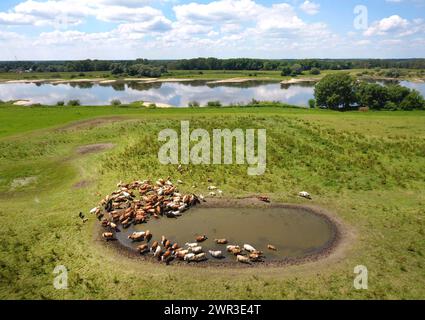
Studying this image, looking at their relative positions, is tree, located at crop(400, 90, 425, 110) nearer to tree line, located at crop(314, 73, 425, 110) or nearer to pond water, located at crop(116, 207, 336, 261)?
tree line, located at crop(314, 73, 425, 110)

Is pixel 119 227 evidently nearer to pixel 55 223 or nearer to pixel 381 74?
pixel 55 223

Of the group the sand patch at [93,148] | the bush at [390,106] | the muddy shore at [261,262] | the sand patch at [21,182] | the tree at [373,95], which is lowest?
the muddy shore at [261,262]

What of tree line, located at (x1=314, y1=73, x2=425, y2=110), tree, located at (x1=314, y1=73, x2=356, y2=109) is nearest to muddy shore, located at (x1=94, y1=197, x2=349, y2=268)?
tree line, located at (x1=314, y1=73, x2=425, y2=110)

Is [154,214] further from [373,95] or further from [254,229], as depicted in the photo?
[373,95]

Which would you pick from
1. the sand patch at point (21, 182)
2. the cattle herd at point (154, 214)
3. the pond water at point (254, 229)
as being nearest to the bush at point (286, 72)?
the cattle herd at point (154, 214)

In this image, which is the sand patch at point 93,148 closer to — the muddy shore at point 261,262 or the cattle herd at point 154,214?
the cattle herd at point 154,214
